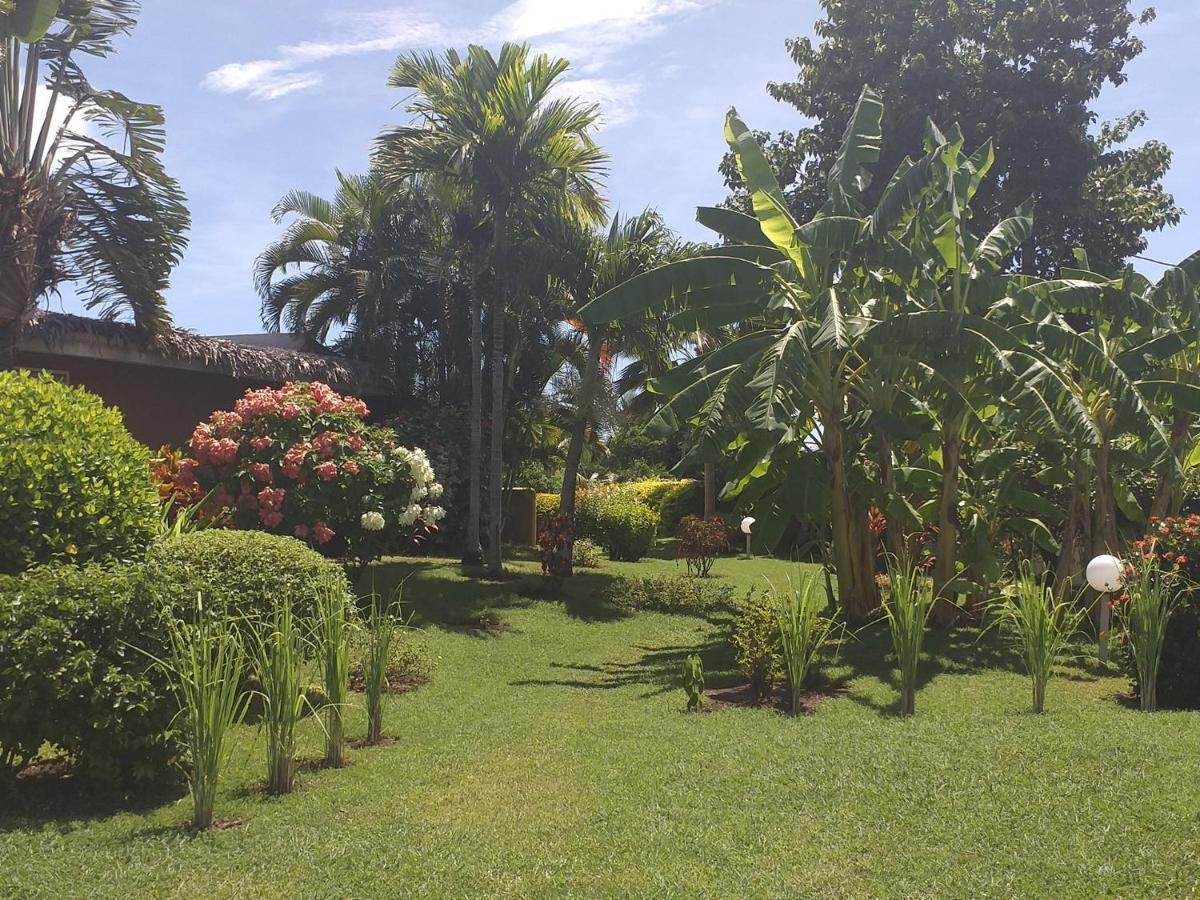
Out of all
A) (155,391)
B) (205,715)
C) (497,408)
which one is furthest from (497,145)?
(205,715)

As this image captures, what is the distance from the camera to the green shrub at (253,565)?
23.3 ft

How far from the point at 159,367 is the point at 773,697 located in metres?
10.7

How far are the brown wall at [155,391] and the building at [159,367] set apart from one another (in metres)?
0.01

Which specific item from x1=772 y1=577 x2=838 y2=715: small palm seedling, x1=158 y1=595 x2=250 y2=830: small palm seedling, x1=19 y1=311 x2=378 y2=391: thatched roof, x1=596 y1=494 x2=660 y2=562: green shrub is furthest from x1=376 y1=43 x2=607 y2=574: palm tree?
x1=158 y1=595 x2=250 y2=830: small palm seedling

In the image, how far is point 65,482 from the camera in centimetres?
698

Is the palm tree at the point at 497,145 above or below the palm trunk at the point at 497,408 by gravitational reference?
above

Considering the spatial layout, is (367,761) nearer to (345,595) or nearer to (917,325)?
(345,595)

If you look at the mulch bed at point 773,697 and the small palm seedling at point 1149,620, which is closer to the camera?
the small palm seedling at point 1149,620

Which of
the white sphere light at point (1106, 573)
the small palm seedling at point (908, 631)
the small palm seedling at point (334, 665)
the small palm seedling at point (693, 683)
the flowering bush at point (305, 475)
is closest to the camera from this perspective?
the small palm seedling at point (334, 665)

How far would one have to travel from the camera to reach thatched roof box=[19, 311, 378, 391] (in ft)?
41.9

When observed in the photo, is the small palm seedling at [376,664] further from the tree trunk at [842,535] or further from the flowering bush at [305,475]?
the tree trunk at [842,535]

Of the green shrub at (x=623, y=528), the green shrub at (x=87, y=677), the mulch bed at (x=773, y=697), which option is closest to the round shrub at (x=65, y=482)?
the green shrub at (x=87, y=677)

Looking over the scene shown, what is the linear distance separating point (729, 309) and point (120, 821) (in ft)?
26.5

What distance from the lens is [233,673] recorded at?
532 cm
